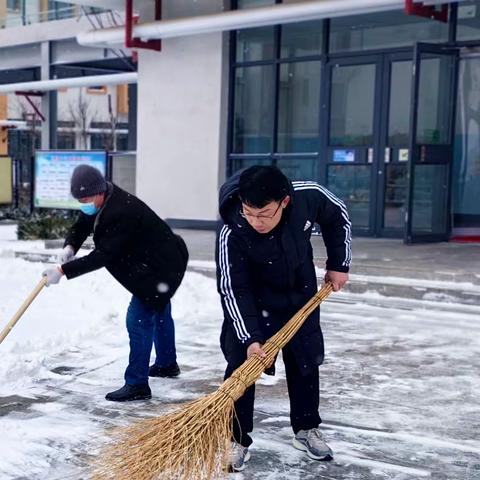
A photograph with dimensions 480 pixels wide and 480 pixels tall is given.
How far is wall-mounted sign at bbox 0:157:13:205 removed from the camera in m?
18.8

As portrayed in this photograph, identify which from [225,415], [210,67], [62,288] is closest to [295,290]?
[225,415]

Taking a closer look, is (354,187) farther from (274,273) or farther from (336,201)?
(274,273)

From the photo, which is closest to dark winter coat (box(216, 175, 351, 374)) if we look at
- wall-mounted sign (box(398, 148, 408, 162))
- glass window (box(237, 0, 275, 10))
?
wall-mounted sign (box(398, 148, 408, 162))

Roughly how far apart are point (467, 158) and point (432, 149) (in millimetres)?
880

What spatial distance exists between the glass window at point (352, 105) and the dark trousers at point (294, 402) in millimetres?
8358

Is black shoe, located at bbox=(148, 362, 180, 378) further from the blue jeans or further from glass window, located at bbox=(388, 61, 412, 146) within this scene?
glass window, located at bbox=(388, 61, 412, 146)

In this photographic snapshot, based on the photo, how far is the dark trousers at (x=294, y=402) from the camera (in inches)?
157

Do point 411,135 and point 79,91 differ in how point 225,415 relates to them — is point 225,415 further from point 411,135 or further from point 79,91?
point 79,91

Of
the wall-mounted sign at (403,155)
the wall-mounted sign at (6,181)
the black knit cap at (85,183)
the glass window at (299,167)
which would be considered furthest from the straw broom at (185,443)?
the wall-mounted sign at (6,181)

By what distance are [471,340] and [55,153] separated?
32.0 feet

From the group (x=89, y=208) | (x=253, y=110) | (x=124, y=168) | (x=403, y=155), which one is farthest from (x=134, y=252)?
(x=124, y=168)

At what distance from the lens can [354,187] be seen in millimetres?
12305

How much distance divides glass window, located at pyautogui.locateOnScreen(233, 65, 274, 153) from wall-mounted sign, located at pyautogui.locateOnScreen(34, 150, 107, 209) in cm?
263

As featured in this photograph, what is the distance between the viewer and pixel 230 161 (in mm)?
13516
